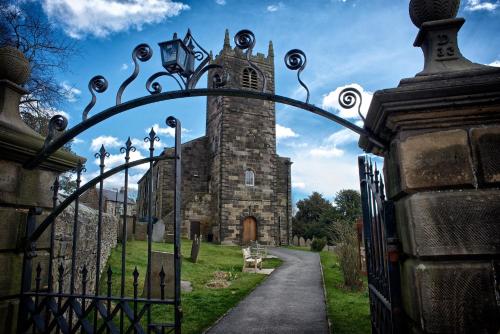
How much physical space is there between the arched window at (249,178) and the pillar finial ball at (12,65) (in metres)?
23.4

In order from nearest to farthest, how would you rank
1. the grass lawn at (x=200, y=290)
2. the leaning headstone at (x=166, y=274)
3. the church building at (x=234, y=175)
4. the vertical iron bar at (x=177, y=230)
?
the vertical iron bar at (x=177, y=230)
the grass lawn at (x=200, y=290)
the leaning headstone at (x=166, y=274)
the church building at (x=234, y=175)

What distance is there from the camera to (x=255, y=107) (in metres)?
27.6

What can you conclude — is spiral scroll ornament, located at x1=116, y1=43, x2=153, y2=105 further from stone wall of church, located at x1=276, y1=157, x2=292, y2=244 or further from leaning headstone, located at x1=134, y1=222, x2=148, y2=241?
stone wall of church, located at x1=276, y1=157, x2=292, y2=244

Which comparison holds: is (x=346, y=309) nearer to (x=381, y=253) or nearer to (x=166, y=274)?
(x=166, y=274)

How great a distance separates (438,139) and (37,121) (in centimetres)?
1415

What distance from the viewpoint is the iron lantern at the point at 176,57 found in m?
3.09

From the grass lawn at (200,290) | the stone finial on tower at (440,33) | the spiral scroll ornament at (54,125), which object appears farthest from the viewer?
the grass lawn at (200,290)

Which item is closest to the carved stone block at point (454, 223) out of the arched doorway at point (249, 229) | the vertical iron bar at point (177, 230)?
the vertical iron bar at point (177, 230)

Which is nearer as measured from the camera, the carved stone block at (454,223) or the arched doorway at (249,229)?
the carved stone block at (454,223)

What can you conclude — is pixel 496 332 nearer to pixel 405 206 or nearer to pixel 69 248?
pixel 405 206

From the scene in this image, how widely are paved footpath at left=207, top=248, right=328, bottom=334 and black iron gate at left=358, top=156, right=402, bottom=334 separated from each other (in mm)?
3078

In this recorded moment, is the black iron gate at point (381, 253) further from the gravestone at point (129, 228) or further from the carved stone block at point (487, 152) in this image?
the gravestone at point (129, 228)

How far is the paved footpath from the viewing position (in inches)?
226

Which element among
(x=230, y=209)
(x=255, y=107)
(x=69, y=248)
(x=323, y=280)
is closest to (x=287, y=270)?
(x=323, y=280)
